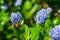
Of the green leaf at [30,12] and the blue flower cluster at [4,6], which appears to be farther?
the blue flower cluster at [4,6]

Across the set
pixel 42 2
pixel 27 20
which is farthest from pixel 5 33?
pixel 42 2

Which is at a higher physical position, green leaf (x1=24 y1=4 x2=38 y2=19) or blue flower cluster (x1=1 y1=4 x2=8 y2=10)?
blue flower cluster (x1=1 y1=4 x2=8 y2=10)

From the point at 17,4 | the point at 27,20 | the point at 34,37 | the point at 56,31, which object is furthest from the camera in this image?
the point at 17,4

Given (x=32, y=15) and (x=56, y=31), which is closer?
(x=56, y=31)

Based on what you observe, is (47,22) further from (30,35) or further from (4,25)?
(4,25)

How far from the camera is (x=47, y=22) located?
233cm

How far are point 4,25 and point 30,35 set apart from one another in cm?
175

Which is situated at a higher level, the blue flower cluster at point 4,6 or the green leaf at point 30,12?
the blue flower cluster at point 4,6

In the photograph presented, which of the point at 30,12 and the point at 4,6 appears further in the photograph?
the point at 4,6

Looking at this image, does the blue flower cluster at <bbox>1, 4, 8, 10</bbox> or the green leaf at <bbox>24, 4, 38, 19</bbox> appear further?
the blue flower cluster at <bbox>1, 4, 8, 10</bbox>

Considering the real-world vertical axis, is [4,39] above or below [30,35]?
below

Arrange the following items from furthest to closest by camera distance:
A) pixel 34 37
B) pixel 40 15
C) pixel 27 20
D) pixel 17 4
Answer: pixel 17 4 < pixel 27 20 < pixel 40 15 < pixel 34 37

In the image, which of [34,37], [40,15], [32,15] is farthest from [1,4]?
[34,37]

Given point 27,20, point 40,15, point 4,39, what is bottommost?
point 4,39
